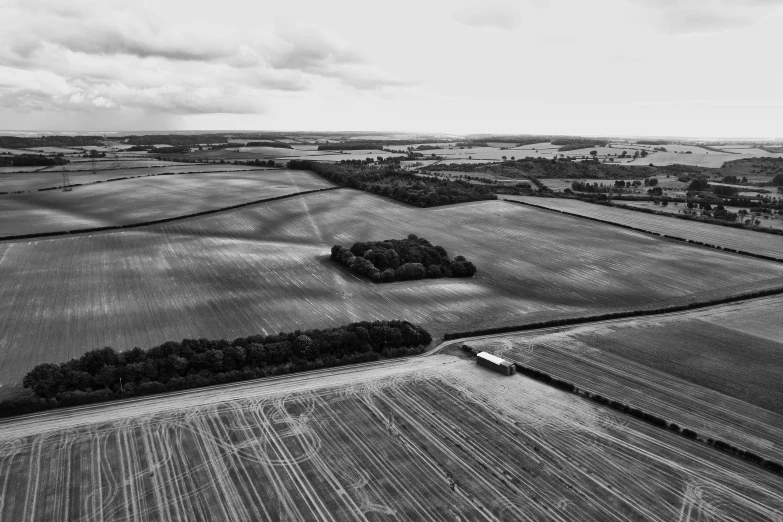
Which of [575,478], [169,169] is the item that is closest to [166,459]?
[575,478]

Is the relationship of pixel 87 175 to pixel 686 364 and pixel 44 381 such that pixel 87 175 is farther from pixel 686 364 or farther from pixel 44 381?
pixel 686 364

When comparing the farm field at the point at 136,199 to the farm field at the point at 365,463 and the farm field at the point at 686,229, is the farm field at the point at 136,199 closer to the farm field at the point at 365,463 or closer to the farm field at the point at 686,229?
the farm field at the point at 365,463

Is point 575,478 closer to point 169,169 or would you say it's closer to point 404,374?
point 404,374

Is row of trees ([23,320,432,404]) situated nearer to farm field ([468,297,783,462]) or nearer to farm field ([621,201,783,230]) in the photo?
farm field ([468,297,783,462])

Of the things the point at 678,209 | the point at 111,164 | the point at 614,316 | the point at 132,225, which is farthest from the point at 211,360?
the point at 111,164

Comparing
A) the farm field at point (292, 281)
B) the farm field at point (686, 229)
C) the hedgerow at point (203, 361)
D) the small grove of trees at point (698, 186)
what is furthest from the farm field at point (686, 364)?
the small grove of trees at point (698, 186)

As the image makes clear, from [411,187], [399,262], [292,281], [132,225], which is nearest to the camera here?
[292,281]
